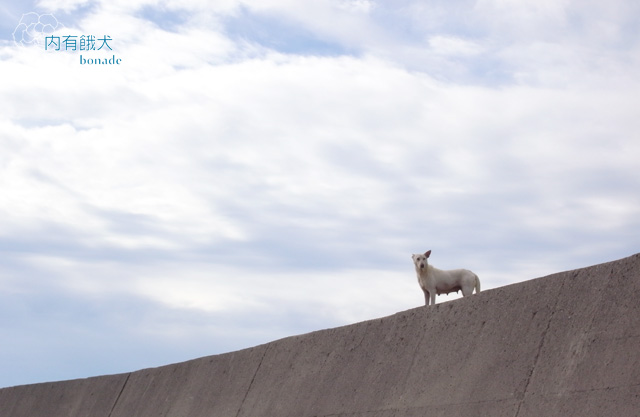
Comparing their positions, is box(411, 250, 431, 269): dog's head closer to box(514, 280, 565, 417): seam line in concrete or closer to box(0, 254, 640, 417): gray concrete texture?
box(0, 254, 640, 417): gray concrete texture

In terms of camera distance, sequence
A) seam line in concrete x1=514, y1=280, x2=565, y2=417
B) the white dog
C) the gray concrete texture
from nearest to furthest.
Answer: the gray concrete texture
seam line in concrete x1=514, y1=280, x2=565, y2=417
the white dog

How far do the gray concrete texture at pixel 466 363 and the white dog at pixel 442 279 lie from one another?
1.31 meters

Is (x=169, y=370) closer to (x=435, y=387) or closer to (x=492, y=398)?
(x=435, y=387)

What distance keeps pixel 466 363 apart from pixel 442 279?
2639mm

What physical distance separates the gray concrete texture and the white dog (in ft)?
4.30

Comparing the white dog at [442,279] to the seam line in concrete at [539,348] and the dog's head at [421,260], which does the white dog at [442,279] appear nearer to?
the dog's head at [421,260]

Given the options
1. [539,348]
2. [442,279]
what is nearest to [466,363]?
[539,348]

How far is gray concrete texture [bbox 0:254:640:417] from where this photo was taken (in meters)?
5.33

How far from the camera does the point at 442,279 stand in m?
8.89

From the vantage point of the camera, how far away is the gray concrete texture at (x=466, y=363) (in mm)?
5328

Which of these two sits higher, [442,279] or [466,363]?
[442,279]

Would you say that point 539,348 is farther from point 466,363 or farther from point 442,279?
point 442,279

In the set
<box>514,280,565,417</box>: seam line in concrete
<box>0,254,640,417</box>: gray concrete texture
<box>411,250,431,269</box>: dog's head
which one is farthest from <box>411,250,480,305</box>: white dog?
<box>514,280,565,417</box>: seam line in concrete

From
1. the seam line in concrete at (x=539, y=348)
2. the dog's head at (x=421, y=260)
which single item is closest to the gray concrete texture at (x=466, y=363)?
the seam line in concrete at (x=539, y=348)
